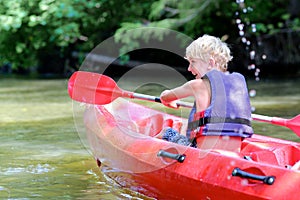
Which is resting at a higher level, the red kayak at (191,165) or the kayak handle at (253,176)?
the kayak handle at (253,176)

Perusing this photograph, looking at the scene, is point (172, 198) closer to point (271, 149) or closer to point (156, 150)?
point (156, 150)

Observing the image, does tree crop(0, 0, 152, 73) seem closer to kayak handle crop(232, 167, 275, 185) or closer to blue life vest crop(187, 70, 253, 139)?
blue life vest crop(187, 70, 253, 139)

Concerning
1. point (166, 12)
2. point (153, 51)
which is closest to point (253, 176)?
point (166, 12)

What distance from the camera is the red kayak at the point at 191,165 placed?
3471 mm

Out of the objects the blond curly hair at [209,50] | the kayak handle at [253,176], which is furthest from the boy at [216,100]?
the kayak handle at [253,176]

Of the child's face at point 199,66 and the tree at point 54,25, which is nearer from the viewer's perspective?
the child's face at point 199,66

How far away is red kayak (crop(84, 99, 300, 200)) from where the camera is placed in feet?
11.4

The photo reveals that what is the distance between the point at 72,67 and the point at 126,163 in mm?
11675

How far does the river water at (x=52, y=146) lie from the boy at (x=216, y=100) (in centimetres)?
63

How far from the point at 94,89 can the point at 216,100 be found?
162 centimetres

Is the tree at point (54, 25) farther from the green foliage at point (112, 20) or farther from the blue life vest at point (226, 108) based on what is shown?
the blue life vest at point (226, 108)

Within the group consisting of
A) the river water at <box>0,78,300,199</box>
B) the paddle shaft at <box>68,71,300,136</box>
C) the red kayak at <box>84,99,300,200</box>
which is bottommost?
the river water at <box>0,78,300,199</box>

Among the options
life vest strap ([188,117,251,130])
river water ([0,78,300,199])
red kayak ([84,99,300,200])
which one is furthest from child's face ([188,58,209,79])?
river water ([0,78,300,199])

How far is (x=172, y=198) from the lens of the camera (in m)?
4.02
